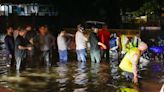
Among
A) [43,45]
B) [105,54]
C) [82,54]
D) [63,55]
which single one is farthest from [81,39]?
[105,54]

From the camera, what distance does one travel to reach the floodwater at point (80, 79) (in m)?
14.3

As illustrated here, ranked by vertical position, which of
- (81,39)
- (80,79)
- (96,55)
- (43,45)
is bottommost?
(80,79)

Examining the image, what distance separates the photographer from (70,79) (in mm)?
16297

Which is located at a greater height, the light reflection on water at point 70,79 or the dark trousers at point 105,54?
the dark trousers at point 105,54

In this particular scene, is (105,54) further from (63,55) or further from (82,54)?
(63,55)

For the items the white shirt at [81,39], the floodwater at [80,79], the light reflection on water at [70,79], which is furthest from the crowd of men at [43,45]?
the light reflection on water at [70,79]

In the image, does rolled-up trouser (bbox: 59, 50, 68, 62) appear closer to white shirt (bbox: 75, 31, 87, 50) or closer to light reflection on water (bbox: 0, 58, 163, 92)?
white shirt (bbox: 75, 31, 87, 50)

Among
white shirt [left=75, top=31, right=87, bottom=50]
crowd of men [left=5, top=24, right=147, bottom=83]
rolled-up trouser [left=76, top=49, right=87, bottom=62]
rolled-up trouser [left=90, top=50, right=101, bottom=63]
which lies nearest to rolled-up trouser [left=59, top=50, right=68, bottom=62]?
crowd of men [left=5, top=24, right=147, bottom=83]

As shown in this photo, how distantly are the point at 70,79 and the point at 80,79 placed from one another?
334mm

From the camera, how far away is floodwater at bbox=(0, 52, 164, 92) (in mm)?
14334

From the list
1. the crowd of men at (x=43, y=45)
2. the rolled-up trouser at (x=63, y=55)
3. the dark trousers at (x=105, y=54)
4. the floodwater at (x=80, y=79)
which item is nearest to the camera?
the floodwater at (x=80, y=79)

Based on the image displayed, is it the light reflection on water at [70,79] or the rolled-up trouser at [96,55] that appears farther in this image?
the rolled-up trouser at [96,55]

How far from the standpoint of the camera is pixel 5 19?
167 feet

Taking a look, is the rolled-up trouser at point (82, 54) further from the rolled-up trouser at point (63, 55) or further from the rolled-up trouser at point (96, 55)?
the rolled-up trouser at point (63, 55)
